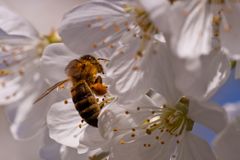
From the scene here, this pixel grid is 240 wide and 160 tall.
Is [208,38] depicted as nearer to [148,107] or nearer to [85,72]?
[148,107]

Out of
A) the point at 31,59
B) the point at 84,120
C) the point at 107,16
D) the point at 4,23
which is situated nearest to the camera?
the point at 107,16

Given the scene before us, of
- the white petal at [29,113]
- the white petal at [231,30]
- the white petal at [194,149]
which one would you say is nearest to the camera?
the white petal at [231,30]

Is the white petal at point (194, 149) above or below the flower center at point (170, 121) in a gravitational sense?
below

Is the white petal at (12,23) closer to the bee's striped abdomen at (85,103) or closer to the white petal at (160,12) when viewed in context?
the bee's striped abdomen at (85,103)

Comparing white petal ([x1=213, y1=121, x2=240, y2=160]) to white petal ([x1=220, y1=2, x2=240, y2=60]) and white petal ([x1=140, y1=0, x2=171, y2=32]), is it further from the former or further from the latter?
white petal ([x1=140, y1=0, x2=171, y2=32])

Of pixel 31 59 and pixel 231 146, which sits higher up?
pixel 31 59

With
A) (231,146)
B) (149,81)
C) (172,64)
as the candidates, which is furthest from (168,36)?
(231,146)

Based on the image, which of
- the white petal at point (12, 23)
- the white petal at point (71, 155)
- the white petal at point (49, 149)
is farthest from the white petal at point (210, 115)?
the white petal at point (12, 23)
